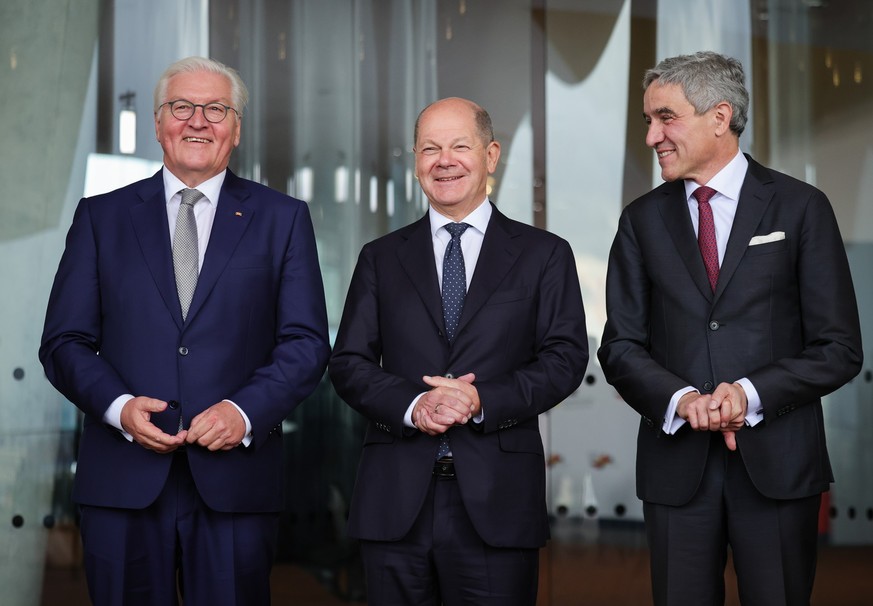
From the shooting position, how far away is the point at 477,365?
9.25 feet

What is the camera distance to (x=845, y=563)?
4.61 metres

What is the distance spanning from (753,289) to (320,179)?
2.13 meters

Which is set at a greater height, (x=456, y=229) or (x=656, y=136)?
(x=656, y=136)

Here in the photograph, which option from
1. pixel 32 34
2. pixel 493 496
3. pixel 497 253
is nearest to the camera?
pixel 493 496

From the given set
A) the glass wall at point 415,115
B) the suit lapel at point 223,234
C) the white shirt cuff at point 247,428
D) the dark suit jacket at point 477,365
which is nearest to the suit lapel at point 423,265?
the dark suit jacket at point 477,365

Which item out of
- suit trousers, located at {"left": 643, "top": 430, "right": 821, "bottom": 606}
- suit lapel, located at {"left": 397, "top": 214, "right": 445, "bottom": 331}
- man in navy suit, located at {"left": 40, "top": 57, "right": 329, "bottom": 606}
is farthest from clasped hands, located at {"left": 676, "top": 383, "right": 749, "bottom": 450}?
man in navy suit, located at {"left": 40, "top": 57, "right": 329, "bottom": 606}

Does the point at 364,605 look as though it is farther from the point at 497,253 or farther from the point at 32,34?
the point at 32,34

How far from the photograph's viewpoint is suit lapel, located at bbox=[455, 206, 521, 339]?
285cm

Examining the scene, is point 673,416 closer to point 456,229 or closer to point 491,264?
point 491,264

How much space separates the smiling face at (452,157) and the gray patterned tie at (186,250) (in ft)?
1.88

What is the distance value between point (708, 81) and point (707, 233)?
0.38 metres

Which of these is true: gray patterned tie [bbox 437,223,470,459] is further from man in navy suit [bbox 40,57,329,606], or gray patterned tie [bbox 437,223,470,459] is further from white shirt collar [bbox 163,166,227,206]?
white shirt collar [bbox 163,166,227,206]

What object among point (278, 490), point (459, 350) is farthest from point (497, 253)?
point (278, 490)

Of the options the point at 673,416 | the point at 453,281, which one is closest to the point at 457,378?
the point at 453,281
